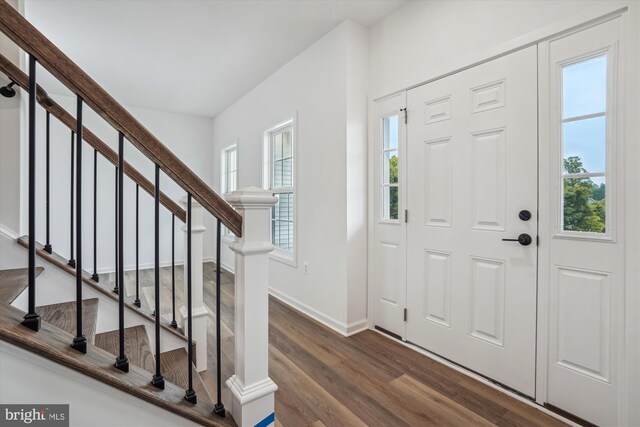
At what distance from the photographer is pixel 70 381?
2.78 feet

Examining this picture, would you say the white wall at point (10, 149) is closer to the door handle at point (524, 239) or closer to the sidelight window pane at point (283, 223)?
the sidelight window pane at point (283, 223)

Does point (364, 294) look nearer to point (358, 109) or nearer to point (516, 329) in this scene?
point (516, 329)

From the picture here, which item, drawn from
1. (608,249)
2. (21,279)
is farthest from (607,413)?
(21,279)

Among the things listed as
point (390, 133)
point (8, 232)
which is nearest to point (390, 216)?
point (390, 133)

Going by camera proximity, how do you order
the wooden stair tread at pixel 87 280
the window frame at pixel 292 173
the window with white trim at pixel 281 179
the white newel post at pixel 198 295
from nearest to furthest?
the wooden stair tread at pixel 87 280 → the white newel post at pixel 198 295 → the window frame at pixel 292 173 → the window with white trim at pixel 281 179

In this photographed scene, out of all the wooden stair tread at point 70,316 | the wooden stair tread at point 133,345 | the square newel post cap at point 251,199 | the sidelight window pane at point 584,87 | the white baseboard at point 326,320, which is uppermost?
the sidelight window pane at point 584,87

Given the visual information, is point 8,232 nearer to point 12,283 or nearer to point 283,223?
point 12,283

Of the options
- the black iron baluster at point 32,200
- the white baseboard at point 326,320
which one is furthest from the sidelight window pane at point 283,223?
the black iron baluster at point 32,200

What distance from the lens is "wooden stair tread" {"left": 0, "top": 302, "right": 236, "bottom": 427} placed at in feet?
2.58

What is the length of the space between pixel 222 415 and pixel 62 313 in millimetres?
894

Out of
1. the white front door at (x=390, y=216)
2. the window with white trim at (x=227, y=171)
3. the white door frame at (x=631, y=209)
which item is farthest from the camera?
the window with white trim at (x=227, y=171)

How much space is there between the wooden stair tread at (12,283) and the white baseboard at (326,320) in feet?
6.70

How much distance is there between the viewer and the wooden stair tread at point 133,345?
1.35m

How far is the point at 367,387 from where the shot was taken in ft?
6.15
